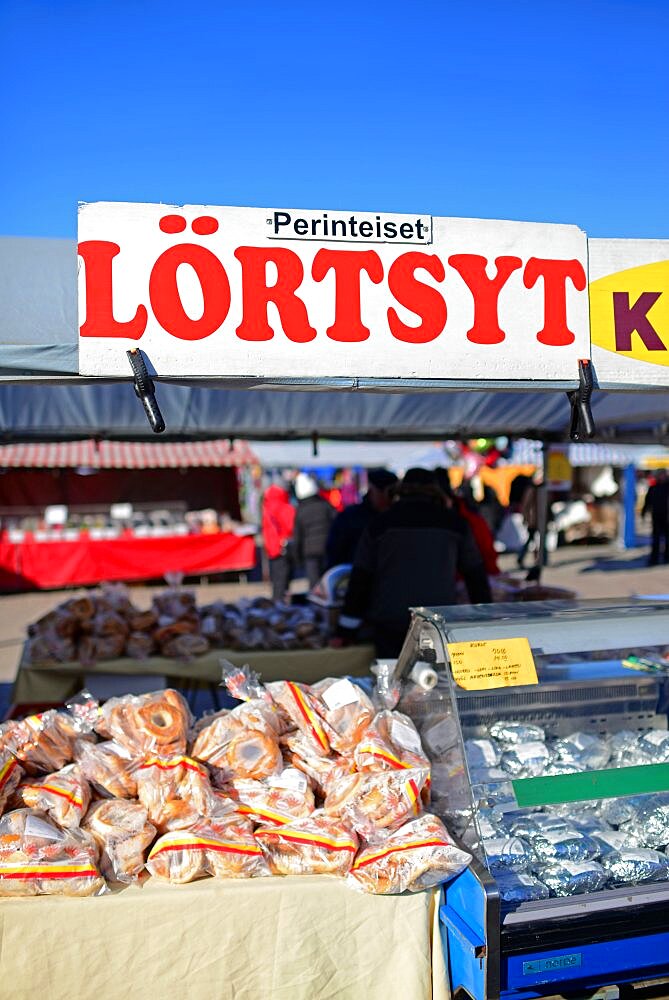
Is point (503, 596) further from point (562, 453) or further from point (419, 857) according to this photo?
point (562, 453)

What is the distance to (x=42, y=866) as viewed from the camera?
213 centimetres

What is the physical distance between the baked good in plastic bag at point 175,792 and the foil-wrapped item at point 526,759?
1081mm

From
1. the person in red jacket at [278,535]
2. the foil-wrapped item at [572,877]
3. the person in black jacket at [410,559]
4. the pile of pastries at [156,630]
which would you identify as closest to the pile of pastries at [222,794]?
the foil-wrapped item at [572,877]

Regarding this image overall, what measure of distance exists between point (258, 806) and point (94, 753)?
0.62 m

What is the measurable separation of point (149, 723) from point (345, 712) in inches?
27.7

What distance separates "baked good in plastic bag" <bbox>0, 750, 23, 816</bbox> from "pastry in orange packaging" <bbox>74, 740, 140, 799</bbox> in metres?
0.20

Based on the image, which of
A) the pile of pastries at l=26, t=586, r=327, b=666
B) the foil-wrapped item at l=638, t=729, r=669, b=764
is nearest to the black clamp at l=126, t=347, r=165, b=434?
Answer: the foil-wrapped item at l=638, t=729, r=669, b=764

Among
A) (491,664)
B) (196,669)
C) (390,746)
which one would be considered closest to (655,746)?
(491,664)

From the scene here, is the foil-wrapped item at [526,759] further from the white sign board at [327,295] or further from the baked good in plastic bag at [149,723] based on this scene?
the white sign board at [327,295]

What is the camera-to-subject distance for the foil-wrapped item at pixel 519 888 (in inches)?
86.8

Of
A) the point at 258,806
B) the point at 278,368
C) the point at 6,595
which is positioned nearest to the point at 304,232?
the point at 278,368

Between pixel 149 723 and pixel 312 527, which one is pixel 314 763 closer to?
pixel 149 723

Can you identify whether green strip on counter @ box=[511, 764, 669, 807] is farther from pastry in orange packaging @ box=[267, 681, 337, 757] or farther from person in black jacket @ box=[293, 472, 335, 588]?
person in black jacket @ box=[293, 472, 335, 588]

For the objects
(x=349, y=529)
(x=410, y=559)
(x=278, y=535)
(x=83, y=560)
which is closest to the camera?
(x=410, y=559)
